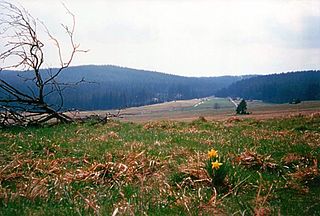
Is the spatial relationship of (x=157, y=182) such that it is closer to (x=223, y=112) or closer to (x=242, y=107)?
(x=242, y=107)

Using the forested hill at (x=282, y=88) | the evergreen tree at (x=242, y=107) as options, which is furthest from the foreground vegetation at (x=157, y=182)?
Answer: the forested hill at (x=282, y=88)

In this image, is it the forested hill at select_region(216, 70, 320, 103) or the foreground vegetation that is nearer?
the foreground vegetation

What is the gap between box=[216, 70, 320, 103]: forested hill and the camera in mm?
89625

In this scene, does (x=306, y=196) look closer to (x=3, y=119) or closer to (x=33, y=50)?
(x=3, y=119)

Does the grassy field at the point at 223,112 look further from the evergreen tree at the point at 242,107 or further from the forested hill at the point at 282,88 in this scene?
the forested hill at the point at 282,88

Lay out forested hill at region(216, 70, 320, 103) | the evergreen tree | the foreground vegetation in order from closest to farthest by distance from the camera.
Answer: the foreground vegetation, the evergreen tree, forested hill at region(216, 70, 320, 103)

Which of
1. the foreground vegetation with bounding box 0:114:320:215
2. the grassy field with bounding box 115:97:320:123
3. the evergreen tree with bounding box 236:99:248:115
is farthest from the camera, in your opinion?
the evergreen tree with bounding box 236:99:248:115

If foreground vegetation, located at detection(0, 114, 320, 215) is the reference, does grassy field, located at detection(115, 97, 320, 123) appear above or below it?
below

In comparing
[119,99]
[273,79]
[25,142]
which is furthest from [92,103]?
[25,142]

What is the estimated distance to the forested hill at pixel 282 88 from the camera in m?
89.6

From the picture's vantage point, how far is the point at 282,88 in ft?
377

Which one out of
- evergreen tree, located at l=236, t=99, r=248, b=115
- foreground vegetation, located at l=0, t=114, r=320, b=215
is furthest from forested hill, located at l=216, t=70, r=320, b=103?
foreground vegetation, located at l=0, t=114, r=320, b=215

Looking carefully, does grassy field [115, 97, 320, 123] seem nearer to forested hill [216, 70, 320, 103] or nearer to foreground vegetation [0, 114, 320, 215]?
foreground vegetation [0, 114, 320, 215]

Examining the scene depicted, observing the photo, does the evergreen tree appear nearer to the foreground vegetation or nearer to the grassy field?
the grassy field
